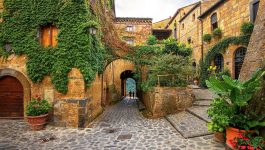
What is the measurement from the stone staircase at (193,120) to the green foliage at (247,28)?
208 inches

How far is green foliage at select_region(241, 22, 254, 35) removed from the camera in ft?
34.8

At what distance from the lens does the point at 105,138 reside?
20.0 feet

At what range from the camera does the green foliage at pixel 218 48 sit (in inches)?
447

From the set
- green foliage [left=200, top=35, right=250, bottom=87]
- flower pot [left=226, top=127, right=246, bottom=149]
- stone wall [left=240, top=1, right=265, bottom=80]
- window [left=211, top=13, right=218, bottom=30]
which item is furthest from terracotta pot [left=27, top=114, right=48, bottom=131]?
window [left=211, top=13, right=218, bottom=30]

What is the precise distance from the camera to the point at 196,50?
1797 centimetres

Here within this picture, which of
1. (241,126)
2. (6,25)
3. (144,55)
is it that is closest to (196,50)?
(144,55)

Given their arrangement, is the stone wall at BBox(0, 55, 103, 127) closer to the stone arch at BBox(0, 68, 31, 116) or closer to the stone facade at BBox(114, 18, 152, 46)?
the stone arch at BBox(0, 68, 31, 116)

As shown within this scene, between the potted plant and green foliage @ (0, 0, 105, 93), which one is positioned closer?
the potted plant

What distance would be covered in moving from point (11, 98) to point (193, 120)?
874 cm

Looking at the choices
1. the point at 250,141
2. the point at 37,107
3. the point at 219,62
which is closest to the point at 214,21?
the point at 219,62

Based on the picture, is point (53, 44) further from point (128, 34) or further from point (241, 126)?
point (128, 34)

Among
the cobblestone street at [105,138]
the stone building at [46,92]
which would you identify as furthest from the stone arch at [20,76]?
the cobblestone street at [105,138]

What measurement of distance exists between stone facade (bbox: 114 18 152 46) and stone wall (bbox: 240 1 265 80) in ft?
46.4

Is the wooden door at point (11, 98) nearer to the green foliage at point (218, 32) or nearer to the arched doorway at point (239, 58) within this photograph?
the arched doorway at point (239, 58)
